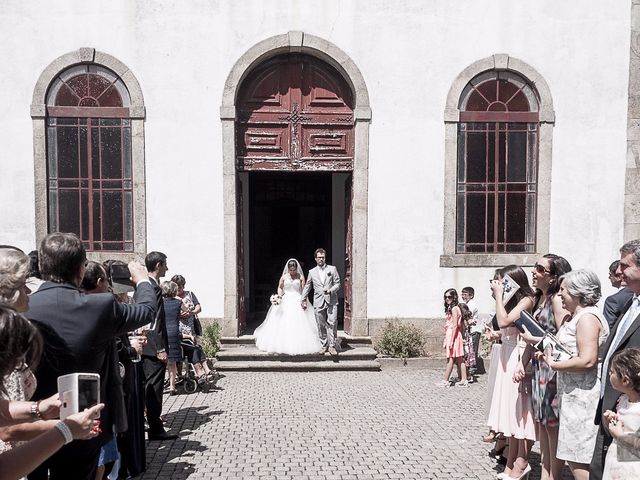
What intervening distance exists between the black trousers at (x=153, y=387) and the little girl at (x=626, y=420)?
13.9ft

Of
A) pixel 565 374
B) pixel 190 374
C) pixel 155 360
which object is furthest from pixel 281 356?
pixel 565 374

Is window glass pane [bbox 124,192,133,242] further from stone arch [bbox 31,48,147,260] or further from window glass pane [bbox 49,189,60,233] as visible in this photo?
window glass pane [bbox 49,189,60,233]

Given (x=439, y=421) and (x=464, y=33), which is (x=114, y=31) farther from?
(x=439, y=421)

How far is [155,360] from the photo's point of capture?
230 inches

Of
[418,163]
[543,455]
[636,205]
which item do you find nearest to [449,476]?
[543,455]

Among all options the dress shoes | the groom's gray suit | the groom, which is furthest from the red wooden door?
the dress shoes

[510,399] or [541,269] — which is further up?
[541,269]

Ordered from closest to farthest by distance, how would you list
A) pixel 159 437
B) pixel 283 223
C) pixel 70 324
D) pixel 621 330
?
1. pixel 70 324
2. pixel 621 330
3. pixel 159 437
4. pixel 283 223

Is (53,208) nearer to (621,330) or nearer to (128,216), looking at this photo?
(128,216)

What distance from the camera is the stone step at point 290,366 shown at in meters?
9.45

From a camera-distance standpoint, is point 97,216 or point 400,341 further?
point 97,216

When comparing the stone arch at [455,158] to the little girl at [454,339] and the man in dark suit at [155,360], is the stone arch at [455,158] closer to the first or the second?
the little girl at [454,339]

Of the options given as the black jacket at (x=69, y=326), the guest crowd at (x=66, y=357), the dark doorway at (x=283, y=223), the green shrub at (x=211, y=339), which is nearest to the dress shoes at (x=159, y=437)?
the guest crowd at (x=66, y=357)

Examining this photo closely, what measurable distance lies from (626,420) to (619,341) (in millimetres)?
634
